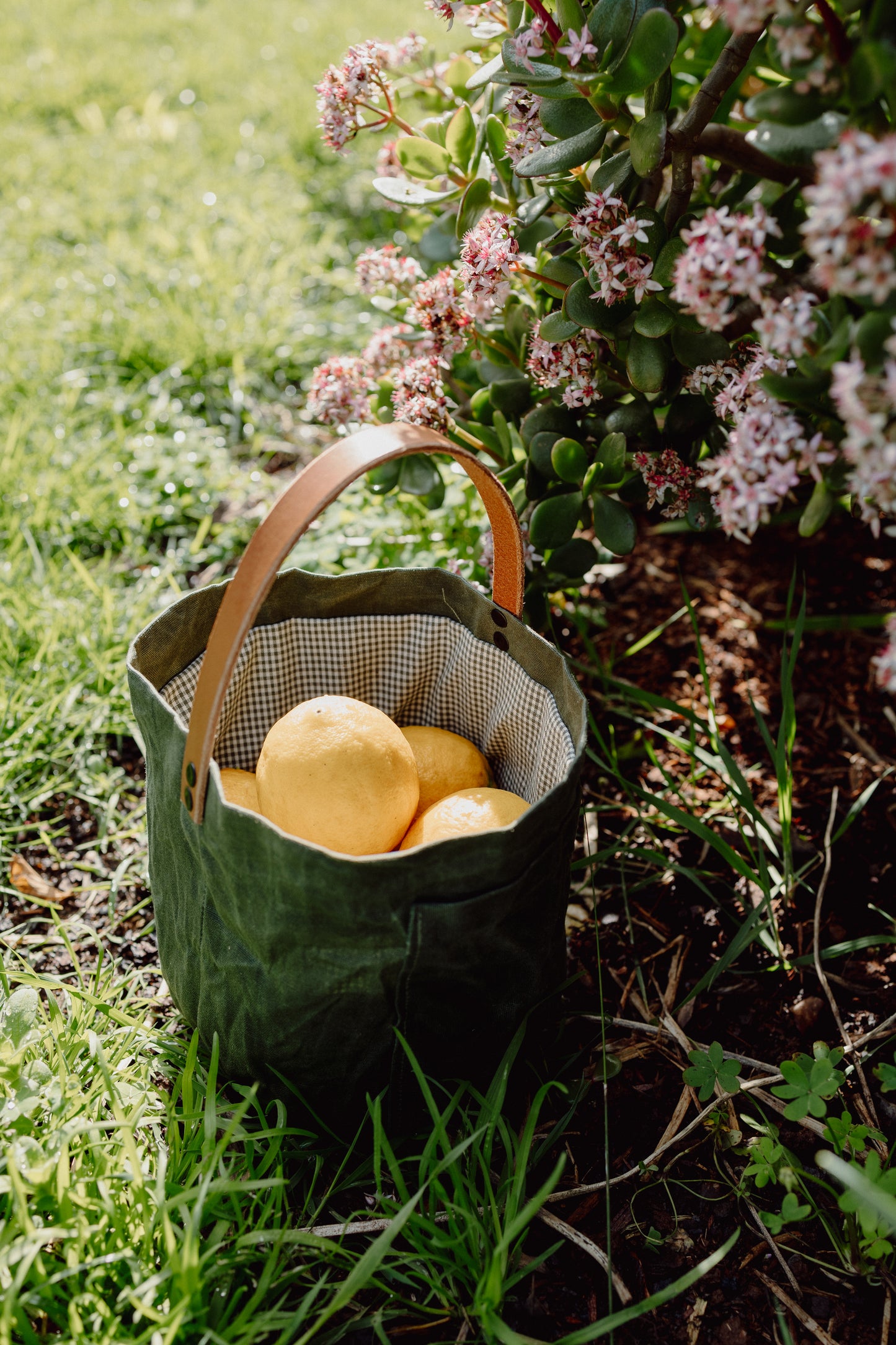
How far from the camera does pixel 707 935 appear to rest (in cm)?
164

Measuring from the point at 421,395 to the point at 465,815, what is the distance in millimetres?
670

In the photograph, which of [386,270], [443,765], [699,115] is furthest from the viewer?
[386,270]

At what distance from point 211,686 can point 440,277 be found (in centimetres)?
86

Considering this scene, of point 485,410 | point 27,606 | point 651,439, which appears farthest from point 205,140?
point 651,439

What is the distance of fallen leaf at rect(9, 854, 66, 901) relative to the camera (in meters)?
1.75

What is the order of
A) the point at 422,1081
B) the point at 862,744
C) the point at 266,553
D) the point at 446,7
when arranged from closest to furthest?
the point at 266,553, the point at 422,1081, the point at 446,7, the point at 862,744

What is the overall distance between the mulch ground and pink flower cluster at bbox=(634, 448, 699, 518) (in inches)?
22.7

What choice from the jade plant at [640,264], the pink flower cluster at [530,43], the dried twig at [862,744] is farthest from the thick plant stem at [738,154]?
the dried twig at [862,744]

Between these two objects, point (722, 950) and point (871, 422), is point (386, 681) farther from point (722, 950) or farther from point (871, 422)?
point (871, 422)

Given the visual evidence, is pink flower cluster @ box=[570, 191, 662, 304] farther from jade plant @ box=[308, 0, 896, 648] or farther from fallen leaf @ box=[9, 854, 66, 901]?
fallen leaf @ box=[9, 854, 66, 901]

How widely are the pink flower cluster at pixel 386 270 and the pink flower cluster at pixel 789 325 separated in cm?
86

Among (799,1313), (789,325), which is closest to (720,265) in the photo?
(789,325)

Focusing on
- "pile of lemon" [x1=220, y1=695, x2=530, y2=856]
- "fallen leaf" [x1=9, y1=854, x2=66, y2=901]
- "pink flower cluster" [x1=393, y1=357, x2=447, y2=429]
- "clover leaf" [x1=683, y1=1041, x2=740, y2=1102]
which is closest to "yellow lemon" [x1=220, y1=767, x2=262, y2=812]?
"pile of lemon" [x1=220, y1=695, x2=530, y2=856]

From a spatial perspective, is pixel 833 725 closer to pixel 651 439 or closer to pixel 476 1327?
Answer: pixel 651 439
